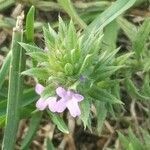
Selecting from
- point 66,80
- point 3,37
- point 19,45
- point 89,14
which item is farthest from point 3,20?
point 66,80

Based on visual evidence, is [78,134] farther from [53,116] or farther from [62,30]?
[62,30]

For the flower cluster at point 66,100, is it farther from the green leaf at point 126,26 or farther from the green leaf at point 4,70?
the green leaf at point 126,26

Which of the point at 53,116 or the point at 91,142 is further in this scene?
the point at 91,142

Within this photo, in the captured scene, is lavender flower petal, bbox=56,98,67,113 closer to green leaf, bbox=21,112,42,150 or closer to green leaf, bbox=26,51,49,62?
green leaf, bbox=26,51,49,62

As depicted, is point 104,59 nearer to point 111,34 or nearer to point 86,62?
point 86,62

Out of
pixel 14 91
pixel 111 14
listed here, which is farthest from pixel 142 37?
pixel 14 91

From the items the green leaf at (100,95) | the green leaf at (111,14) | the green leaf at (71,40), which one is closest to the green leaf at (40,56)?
the green leaf at (71,40)

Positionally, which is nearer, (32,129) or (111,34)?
(32,129)
